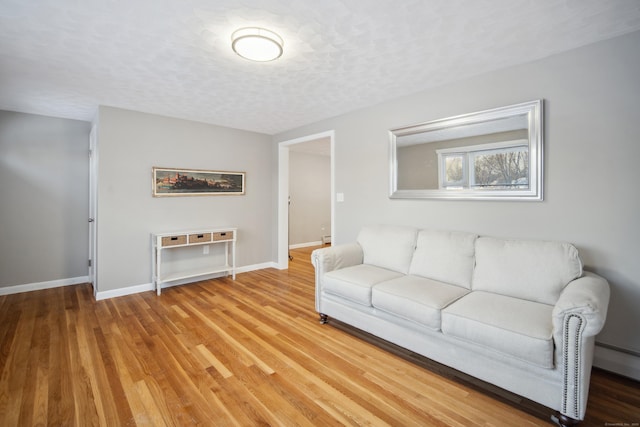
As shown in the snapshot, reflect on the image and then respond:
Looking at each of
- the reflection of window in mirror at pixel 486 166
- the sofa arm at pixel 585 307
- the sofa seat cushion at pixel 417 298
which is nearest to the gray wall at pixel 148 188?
the sofa seat cushion at pixel 417 298

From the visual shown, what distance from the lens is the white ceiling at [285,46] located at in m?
1.79

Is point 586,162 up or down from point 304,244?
up

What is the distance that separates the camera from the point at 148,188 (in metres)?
3.96

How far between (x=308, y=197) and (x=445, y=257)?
5281 mm

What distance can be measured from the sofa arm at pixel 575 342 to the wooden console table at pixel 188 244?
3854mm

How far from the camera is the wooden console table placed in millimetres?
3836

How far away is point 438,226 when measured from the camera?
120 inches

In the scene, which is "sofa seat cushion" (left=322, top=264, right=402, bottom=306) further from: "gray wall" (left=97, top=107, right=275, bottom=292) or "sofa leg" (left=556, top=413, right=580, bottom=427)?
"gray wall" (left=97, top=107, right=275, bottom=292)

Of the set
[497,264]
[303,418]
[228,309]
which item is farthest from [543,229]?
[228,309]

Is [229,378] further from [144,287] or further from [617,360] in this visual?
[617,360]

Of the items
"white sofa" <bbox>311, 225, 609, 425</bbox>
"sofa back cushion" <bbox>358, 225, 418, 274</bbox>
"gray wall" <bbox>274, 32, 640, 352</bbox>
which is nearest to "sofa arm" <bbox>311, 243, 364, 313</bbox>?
"white sofa" <bbox>311, 225, 609, 425</bbox>

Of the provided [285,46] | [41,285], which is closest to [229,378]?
[285,46]

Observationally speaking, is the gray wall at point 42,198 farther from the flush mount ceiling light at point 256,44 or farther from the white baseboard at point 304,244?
the white baseboard at point 304,244

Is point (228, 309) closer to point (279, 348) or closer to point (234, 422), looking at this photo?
point (279, 348)
